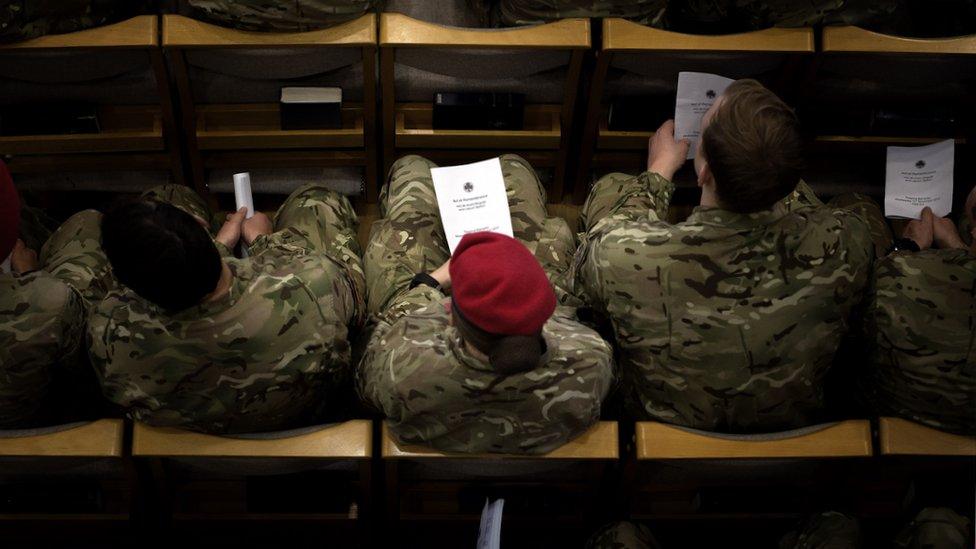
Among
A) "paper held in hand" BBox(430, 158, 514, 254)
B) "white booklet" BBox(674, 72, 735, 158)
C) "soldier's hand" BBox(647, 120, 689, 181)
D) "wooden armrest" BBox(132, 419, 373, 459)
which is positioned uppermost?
"white booklet" BBox(674, 72, 735, 158)

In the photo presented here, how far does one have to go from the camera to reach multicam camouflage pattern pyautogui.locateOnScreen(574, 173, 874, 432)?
1.69m

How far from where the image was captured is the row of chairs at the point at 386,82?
6.73 feet

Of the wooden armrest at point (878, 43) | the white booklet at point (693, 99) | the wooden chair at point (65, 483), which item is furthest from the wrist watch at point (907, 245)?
the wooden chair at point (65, 483)

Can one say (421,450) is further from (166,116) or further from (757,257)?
(166,116)

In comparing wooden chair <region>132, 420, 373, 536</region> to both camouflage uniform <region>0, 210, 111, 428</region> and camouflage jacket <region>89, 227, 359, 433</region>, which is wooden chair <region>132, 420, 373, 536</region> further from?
camouflage uniform <region>0, 210, 111, 428</region>

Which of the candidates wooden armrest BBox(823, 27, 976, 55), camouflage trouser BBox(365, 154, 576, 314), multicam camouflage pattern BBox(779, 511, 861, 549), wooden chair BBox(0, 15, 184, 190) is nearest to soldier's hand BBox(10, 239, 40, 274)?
wooden chair BBox(0, 15, 184, 190)

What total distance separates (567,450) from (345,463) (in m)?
0.47

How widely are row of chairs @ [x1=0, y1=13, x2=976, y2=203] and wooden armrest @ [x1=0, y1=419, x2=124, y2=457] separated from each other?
3.04 ft

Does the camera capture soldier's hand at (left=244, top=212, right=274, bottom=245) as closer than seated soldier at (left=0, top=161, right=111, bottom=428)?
No

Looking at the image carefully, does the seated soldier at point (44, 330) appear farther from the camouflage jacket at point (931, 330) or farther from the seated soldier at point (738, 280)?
the camouflage jacket at point (931, 330)

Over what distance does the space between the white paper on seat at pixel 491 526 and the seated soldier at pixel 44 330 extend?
0.94 meters

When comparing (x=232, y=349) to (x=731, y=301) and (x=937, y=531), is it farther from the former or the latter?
(x=937, y=531)

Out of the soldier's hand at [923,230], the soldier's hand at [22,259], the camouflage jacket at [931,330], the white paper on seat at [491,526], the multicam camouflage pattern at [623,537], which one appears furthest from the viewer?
the soldier's hand at [923,230]

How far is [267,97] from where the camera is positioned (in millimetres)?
2301
